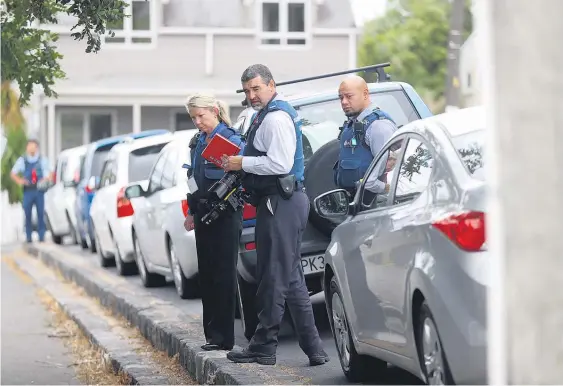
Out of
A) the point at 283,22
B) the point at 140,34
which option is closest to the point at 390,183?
the point at 140,34

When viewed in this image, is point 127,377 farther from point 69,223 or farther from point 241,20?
point 241,20

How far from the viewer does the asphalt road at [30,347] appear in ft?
35.6

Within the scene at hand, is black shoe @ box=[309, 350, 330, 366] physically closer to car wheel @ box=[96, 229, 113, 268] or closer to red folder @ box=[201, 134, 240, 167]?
red folder @ box=[201, 134, 240, 167]

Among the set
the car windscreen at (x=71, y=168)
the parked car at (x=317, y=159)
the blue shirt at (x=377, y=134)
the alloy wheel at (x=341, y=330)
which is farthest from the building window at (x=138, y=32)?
the alloy wheel at (x=341, y=330)

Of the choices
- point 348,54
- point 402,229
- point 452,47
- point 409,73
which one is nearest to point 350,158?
point 402,229

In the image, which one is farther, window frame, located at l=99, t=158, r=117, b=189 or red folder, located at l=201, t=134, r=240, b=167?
window frame, located at l=99, t=158, r=117, b=189

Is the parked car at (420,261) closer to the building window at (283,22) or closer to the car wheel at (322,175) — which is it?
the car wheel at (322,175)

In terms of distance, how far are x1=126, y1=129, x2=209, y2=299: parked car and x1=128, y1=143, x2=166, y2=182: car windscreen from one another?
2.47 m

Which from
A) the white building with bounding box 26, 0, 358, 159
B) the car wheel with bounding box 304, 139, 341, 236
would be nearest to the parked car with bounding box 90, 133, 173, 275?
the car wheel with bounding box 304, 139, 341, 236

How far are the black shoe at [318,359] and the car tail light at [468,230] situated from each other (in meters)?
3.12

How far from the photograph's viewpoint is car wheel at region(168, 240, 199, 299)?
13977 millimetres

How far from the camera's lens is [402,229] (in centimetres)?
659

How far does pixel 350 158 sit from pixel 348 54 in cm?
2957

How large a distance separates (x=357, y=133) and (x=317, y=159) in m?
0.57
